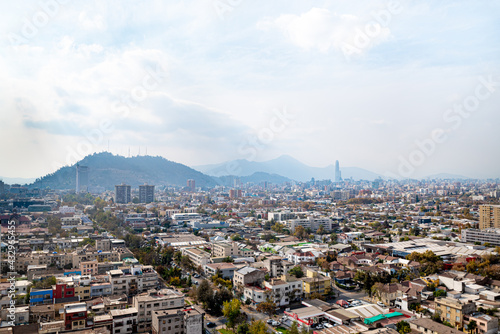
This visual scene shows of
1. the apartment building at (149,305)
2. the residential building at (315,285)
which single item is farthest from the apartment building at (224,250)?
Result: the apartment building at (149,305)

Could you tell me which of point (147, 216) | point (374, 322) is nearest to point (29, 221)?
point (147, 216)

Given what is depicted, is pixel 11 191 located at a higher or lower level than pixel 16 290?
higher

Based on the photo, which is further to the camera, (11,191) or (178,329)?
(11,191)

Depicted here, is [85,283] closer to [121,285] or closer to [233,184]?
[121,285]

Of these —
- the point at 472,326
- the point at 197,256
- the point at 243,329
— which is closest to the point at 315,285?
the point at 243,329

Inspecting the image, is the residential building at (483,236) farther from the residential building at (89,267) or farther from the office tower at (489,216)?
the residential building at (89,267)

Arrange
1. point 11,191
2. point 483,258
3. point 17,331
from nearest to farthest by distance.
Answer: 1. point 17,331
2. point 483,258
3. point 11,191
